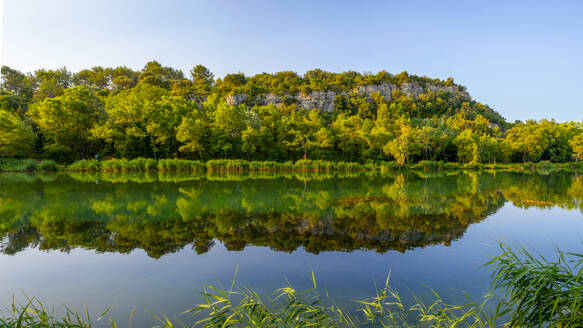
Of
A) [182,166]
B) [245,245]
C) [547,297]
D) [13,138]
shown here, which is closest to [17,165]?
[13,138]

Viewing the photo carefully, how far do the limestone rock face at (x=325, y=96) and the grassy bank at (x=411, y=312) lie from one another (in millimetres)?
76929

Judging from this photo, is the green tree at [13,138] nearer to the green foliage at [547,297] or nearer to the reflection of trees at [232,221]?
the reflection of trees at [232,221]

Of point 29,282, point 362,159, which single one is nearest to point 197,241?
point 29,282

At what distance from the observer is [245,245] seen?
640cm

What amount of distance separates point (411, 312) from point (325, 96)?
89401 mm

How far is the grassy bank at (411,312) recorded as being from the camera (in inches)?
105

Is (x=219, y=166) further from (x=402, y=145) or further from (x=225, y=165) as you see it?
(x=402, y=145)

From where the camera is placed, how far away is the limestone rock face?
80.8 meters

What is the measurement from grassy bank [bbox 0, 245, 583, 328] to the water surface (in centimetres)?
40

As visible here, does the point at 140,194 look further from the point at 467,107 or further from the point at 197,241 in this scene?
the point at 467,107

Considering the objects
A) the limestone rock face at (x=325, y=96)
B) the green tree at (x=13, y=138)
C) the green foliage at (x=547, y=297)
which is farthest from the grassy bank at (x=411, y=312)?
the limestone rock face at (x=325, y=96)

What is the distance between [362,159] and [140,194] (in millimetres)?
40783

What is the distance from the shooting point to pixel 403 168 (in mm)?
42969

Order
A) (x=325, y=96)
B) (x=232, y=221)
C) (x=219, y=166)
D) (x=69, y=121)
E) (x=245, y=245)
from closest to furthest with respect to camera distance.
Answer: (x=245, y=245) → (x=232, y=221) → (x=219, y=166) → (x=69, y=121) → (x=325, y=96)
